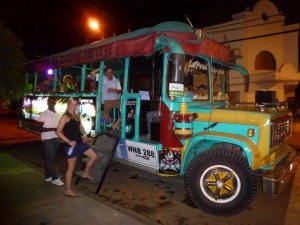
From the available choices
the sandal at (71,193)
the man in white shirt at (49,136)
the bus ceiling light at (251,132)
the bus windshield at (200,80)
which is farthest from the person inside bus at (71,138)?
the bus ceiling light at (251,132)

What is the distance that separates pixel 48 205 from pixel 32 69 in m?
6.25

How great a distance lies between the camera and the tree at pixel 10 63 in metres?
8.73

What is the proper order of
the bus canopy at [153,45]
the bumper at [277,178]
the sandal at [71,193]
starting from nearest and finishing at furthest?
the bumper at [277,178]
the bus canopy at [153,45]
the sandal at [71,193]

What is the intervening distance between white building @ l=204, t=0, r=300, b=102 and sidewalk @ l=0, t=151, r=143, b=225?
14208mm

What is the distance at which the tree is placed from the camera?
873cm

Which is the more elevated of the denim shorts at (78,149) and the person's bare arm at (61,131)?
the person's bare arm at (61,131)

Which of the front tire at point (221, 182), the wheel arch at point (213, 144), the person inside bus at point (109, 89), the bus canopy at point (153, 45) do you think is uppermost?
the bus canopy at point (153, 45)

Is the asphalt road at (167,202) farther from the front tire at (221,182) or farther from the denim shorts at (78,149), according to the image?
the denim shorts at (78,149)

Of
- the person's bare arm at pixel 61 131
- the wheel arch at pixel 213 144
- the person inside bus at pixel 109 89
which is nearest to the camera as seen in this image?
the wheel arch at pixel 213 144

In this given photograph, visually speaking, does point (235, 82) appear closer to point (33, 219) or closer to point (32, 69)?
point (32, 69)

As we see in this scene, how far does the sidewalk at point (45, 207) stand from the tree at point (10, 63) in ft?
13.2

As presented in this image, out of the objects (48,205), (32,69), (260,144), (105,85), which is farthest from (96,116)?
(32,69)

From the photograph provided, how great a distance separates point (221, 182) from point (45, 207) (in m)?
2.77

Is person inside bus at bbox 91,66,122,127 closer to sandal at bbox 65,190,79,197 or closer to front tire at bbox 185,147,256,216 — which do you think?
sandal at bbox 65,190,79,197
